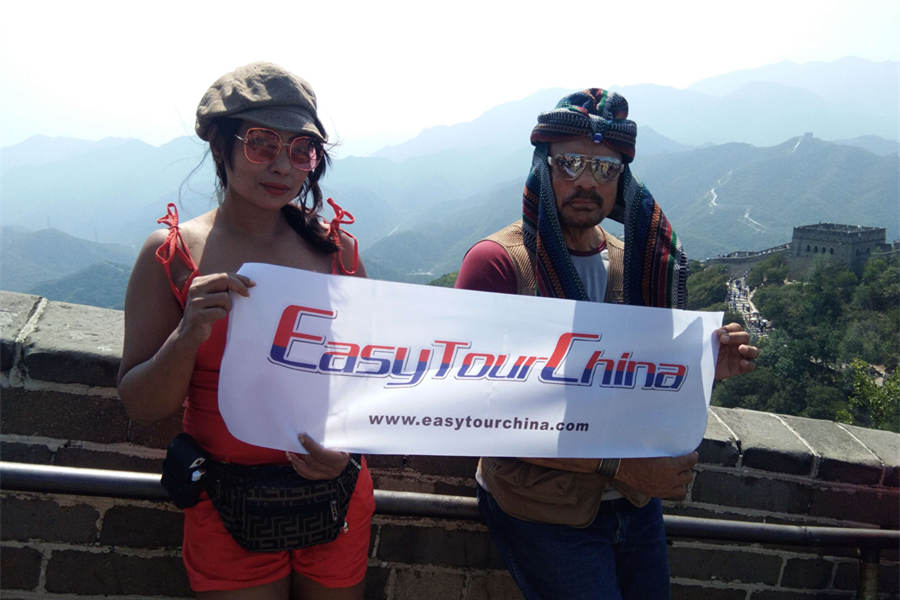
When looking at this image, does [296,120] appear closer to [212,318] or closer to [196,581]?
[212,318]

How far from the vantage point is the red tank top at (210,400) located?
159 centimetres

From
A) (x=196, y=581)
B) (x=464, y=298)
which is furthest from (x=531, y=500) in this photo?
(x=196, y=581)

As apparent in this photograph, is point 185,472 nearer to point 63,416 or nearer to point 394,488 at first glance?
point 63,416

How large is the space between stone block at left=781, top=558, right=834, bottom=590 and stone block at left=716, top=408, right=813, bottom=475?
0.46 metres

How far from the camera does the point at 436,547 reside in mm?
2547

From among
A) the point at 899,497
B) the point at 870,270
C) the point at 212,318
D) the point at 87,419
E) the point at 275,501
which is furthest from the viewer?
the point at 870,270

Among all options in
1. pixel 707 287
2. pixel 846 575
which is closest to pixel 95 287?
pixel 707 287

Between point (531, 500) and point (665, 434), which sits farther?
point (665, 434)

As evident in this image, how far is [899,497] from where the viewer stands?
9.39 ft

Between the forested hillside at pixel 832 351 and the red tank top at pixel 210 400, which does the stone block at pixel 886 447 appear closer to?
the red tank top at pixel 210 400

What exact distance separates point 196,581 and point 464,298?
1.09m

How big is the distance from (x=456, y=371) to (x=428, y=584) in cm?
127

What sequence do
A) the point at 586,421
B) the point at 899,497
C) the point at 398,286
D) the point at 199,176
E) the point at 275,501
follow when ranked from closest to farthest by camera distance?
the point at 275,501, the point at 398,286, the point at 586,421, the point at 199,176, the point at 899,497

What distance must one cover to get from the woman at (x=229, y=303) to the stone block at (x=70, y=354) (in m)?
0.69
